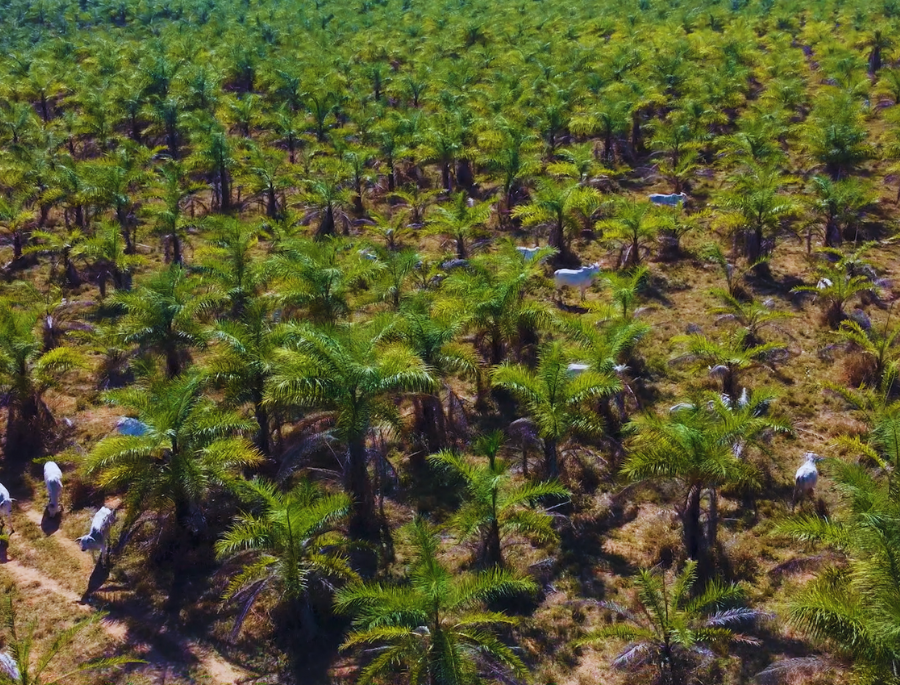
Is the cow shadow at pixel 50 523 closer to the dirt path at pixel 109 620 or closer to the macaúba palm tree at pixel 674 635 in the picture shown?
the dirt path at pixel 109 620

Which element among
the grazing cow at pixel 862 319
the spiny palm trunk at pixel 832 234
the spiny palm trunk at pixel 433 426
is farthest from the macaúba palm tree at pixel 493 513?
the spiny palm trunk at pixel 832 234

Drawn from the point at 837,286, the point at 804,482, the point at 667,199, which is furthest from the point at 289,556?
the point at 667,199

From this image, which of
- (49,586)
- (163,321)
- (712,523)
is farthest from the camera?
(163,321)

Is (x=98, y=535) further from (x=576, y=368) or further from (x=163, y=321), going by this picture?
(x=576, y=368)

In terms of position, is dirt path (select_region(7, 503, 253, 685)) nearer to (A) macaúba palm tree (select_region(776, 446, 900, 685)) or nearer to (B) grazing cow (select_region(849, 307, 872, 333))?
(A) macaúba palm tree (select_region(776, 446, 900, 685))

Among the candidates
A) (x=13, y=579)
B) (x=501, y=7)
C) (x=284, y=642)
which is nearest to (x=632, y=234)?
(x=284, y=642)

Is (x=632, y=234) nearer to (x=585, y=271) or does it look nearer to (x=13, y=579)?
(x=585, y=271)
